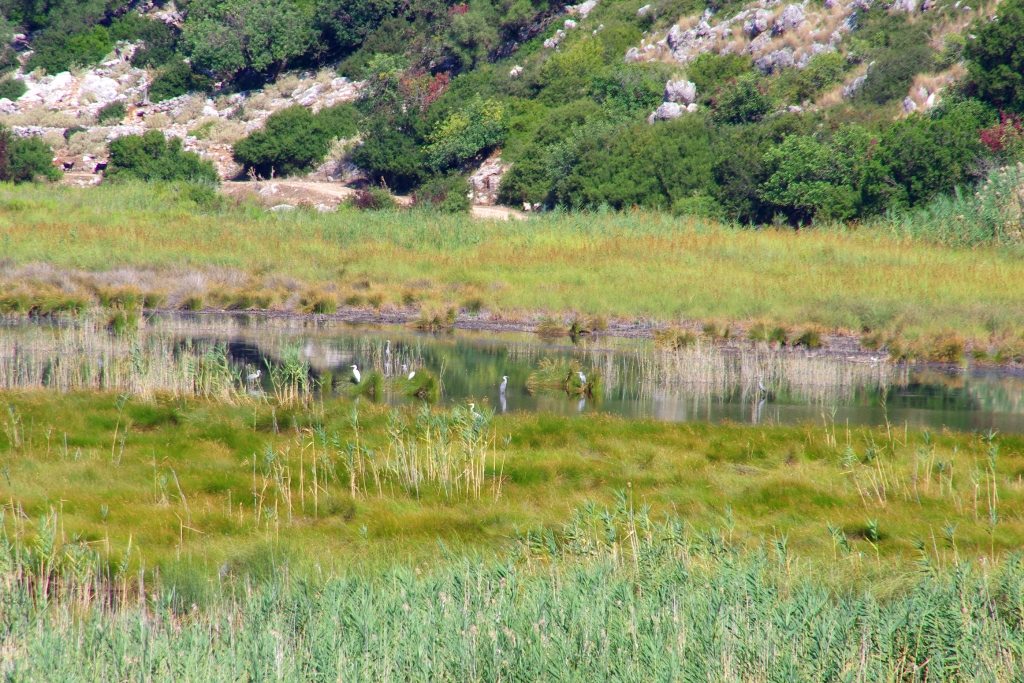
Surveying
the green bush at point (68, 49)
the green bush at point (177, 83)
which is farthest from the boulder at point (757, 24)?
the green bush at point (68, 49)

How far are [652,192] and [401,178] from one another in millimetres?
16331

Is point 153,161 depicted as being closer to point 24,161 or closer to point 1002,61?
point 24,161

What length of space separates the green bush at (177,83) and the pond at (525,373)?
53.9m

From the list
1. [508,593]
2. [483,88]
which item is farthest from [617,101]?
[508,593]

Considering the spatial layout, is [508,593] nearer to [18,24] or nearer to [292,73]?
[292,73]

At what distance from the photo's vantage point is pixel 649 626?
778 cm

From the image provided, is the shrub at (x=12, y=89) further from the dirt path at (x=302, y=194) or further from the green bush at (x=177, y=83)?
the dirt path at (x=302, y=194)

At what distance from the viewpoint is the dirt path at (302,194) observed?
5075cm

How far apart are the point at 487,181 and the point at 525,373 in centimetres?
3526

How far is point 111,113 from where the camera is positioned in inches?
2990

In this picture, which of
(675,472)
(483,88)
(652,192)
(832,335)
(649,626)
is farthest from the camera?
(483,88)

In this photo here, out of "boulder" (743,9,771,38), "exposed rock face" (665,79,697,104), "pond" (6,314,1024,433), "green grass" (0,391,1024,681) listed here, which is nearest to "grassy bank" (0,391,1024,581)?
"green grass" (0,391,1024,681)

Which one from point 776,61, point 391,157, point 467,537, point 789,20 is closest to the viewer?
point 467,537

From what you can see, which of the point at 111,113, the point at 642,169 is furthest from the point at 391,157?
the point at 111,113
